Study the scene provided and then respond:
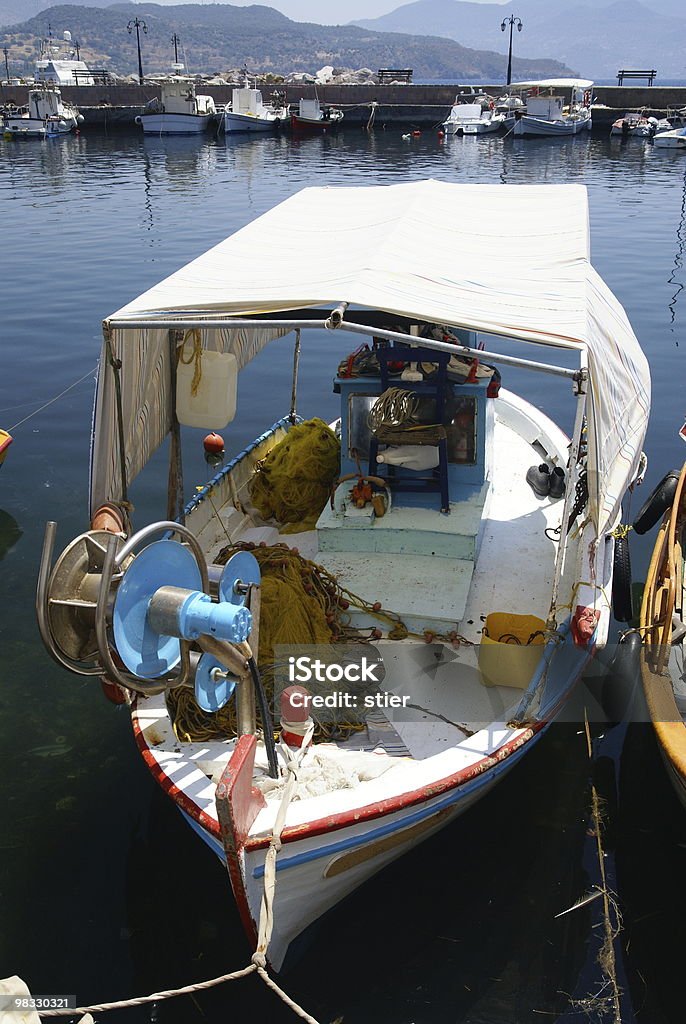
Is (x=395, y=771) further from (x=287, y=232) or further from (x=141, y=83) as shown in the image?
(x=141, y=83)

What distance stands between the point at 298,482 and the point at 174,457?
1.42 meters

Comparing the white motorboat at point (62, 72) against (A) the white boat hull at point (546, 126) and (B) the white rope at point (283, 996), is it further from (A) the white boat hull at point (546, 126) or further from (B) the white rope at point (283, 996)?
(B) the white rope at point (283, 996)

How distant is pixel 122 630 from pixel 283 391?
546 inches

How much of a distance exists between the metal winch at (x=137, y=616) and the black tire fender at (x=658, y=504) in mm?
6741

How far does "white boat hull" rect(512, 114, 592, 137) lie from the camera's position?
219ft

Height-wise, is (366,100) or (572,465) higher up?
(366,100)

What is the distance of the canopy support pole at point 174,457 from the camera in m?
9.38

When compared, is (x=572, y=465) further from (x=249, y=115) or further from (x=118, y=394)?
(x=249, y=115)

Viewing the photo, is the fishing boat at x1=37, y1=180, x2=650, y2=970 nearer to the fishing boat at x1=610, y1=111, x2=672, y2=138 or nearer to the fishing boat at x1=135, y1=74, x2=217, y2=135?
the fishing boat at x1=610, y1=111, x2=672, y2=138

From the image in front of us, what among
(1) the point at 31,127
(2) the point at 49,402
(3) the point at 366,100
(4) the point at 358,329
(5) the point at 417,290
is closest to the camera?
(4) the point at 358,329

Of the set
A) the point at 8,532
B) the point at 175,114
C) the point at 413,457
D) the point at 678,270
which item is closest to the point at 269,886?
the point at 413,457

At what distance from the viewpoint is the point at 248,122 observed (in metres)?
70.2

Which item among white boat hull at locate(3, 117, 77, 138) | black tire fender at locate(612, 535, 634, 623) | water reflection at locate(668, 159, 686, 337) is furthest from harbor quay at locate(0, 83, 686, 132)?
black tire fender at locate(612, 535, 634, 623)

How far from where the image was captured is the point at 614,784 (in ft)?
27.9
